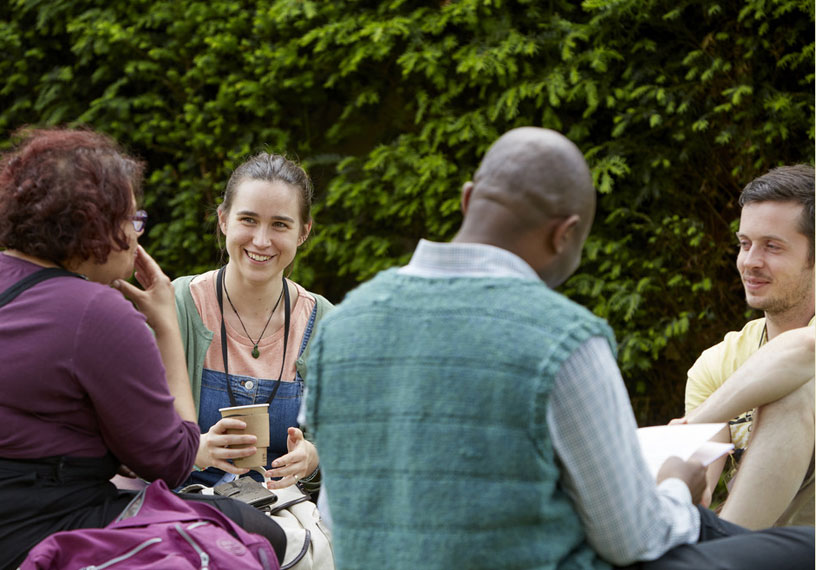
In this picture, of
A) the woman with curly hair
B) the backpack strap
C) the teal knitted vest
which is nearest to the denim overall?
the woman with curly hair

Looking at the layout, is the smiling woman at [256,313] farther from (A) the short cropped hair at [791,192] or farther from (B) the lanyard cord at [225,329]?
(A) the short cropped hair at [791,192]

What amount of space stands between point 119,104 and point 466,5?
2.57 meters

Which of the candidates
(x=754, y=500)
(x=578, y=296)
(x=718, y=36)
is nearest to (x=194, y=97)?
(x=578, y=296)

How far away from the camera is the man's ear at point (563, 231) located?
5.93ft

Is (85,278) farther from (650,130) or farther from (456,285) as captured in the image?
(650,130)

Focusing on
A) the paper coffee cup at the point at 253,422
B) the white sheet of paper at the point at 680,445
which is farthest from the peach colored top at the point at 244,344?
the white sheet of paper at the point at 680,445

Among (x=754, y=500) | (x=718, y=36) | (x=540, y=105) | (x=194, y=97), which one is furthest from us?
(x=194, y=97)

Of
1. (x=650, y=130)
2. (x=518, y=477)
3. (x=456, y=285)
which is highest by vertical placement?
(x=650, y=130)

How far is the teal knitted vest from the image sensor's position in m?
1.65

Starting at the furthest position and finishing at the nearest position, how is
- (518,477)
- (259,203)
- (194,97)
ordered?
(194,97), (259,203), (518,477)

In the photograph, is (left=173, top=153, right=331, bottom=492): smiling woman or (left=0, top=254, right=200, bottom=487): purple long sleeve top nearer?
(left=0, top=254, right=200, bottom=487): purple long sleeve top

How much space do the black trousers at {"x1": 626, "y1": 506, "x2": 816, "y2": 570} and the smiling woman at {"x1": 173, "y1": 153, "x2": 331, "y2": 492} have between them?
1.56 metres

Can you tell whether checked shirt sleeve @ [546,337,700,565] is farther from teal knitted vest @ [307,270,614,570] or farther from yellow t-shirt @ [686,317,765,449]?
yellow t-shirt @ [686,317,765,449]

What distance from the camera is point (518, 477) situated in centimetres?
165
